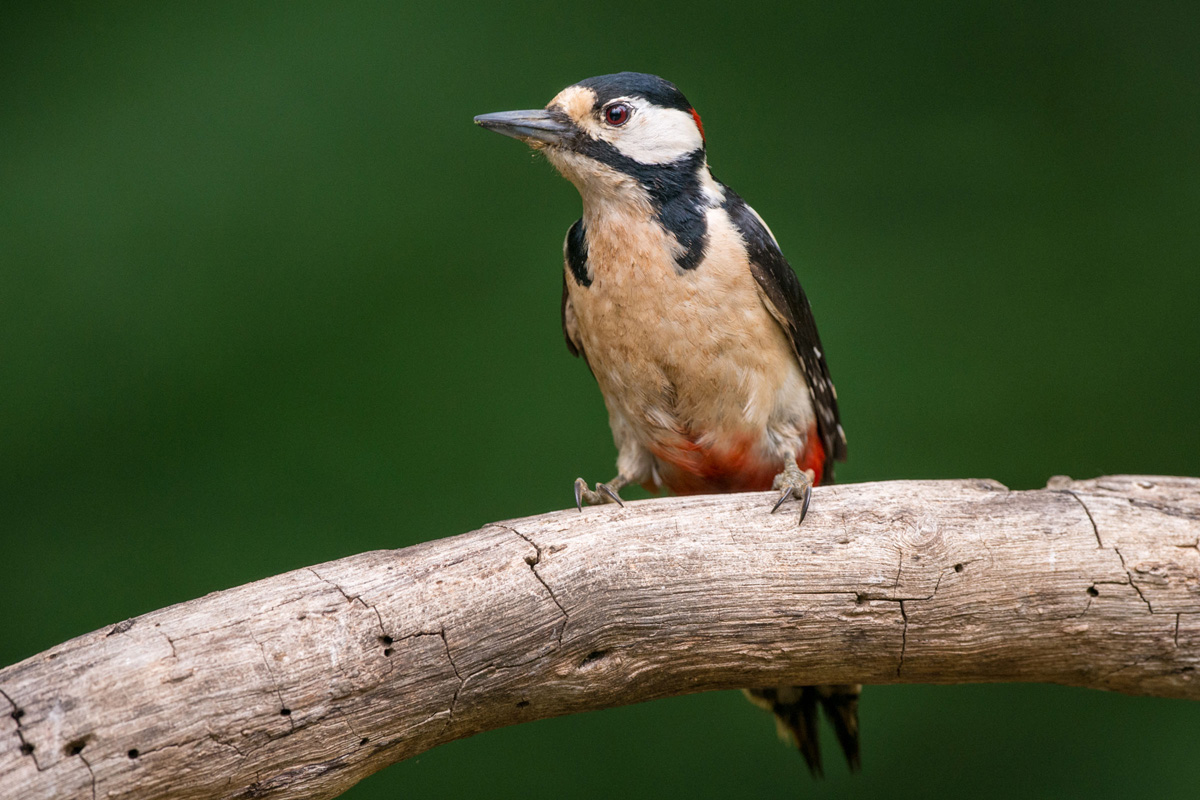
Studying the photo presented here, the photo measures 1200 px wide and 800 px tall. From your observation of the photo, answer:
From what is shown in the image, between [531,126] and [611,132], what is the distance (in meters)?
0.23

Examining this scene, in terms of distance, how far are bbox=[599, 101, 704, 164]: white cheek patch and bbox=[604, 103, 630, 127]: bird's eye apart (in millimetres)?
15

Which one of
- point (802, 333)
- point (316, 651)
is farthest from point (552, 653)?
point (802, 333)

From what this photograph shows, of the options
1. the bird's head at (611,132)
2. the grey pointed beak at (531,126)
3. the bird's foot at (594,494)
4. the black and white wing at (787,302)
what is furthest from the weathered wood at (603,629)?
the grey pointed beak at (531,126)

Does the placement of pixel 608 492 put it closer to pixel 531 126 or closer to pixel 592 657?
pixel 592 657

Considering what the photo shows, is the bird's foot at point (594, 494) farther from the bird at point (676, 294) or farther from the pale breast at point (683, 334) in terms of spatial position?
the pale breast at point (683, 334)

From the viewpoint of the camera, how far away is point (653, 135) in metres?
3.06

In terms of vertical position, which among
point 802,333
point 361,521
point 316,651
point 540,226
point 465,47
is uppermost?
point 465,47

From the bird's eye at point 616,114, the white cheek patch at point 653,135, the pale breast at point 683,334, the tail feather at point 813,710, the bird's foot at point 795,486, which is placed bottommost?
the tail feather at point 813,710

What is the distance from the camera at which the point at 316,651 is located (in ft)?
7.59

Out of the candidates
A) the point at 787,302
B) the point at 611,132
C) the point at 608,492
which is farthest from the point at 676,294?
the point at 608,492

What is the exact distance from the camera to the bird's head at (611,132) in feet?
9.88

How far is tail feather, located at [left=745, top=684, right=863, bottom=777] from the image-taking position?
3311 mm

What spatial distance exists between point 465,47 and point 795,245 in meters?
1.73

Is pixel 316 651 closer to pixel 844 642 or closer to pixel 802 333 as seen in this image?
pixel 844 642
